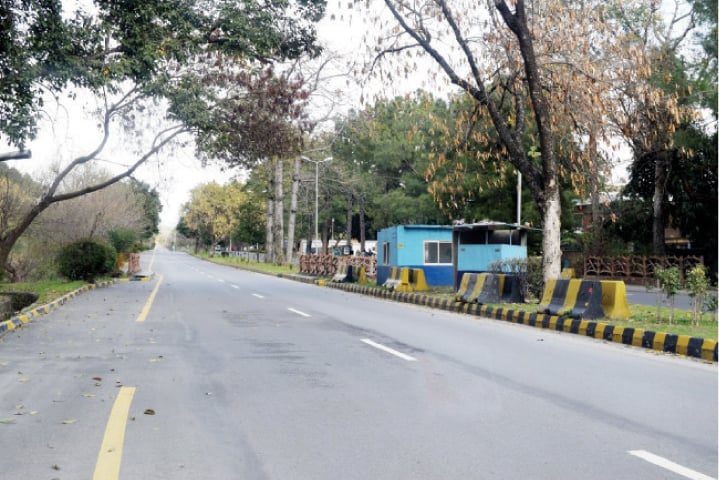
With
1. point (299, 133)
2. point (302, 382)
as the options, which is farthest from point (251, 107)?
point (302, 382)

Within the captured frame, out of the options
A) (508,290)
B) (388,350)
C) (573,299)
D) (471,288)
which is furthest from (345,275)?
(388,350)

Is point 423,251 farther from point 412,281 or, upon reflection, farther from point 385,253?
point 412,281

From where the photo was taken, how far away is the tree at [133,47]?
15.7 m

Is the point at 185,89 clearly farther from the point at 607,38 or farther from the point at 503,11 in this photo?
the point at 607,38

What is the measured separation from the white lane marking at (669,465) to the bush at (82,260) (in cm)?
2536

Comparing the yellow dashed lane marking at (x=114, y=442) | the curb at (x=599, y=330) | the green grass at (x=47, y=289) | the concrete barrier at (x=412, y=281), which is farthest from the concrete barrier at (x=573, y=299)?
the green grass at (x=47, y=289)

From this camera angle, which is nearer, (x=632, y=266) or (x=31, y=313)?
(x=31, y=313)

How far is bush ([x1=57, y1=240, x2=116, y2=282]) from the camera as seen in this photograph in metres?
27.1

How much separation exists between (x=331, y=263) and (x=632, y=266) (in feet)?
52.1

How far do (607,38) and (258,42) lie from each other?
967 cm

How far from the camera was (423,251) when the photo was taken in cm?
2602

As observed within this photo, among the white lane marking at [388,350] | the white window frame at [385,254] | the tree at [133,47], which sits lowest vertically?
the white lane marking at [388,350]

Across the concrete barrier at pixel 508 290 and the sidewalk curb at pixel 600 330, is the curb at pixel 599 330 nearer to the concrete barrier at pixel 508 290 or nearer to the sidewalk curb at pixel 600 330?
the sidewalk curb at pixel 600 330

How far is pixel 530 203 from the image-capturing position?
3944 centimetres
